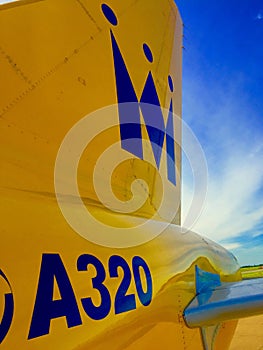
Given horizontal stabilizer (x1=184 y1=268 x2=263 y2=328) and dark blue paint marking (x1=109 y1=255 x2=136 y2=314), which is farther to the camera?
horizontal stabilizer (x1=184 y1=268 x2=263 y2=328)

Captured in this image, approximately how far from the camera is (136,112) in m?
2.27

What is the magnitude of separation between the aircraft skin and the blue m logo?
0.05 ft

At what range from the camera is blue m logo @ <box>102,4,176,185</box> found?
206 cm

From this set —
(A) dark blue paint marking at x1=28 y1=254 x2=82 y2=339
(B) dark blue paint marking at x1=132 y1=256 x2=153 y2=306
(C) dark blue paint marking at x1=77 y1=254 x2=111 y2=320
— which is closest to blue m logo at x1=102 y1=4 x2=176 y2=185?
(B) dark blue paint marking at x1=132 y1=256 x2=153 y2=306

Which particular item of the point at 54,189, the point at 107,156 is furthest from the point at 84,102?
the point at 54,189

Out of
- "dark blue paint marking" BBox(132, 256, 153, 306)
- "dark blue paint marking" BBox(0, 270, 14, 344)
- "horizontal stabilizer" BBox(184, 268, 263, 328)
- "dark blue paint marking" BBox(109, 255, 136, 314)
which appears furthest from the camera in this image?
"horizontal stabilizer" BBox(184, 268, 263, 328)

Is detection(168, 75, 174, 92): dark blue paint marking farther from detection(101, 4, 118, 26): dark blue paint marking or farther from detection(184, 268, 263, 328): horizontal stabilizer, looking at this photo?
detection(184, 268, 263, 328): horizontal stabilizer

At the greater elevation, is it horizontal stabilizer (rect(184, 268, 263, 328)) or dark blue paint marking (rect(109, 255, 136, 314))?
dark blue paint marking (rect(109, 255, 136, 314))

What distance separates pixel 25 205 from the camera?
108 centimetres

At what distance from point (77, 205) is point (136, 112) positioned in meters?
1.10

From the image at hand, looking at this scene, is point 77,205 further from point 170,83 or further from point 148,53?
point 170,83

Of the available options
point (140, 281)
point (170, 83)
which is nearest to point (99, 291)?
point (140, 281)

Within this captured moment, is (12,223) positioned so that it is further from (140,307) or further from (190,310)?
(190,310)

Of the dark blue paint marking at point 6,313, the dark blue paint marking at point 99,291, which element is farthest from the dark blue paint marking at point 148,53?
the dark blue paint marking at point 6,313
